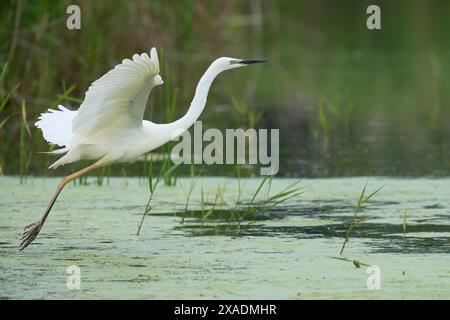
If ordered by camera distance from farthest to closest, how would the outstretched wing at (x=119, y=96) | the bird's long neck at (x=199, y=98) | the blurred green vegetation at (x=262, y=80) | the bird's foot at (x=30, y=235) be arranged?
the blurred green vegetation at (x=262, y=80) < the bird's long neck at (x=199, y=98) < the bird's foot at (x=30, y=235) < the outstretched wing at (x=119, y=96)

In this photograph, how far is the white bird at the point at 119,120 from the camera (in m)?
5.29

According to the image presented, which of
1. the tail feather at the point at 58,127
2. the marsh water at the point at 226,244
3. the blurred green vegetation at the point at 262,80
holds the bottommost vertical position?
the marsh water at the point at 226,244

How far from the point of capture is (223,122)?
34.2 ft

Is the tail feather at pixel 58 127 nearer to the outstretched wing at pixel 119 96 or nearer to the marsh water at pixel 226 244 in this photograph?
the outstretched wing at pixel 119 96

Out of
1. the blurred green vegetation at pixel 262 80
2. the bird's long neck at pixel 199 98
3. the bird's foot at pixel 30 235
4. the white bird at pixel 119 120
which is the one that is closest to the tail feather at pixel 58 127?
the white bird at pixel 119 120

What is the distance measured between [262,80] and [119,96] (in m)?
8.97

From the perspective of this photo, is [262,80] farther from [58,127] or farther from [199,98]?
[199,98]

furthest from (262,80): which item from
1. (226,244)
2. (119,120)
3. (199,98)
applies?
(226,244)

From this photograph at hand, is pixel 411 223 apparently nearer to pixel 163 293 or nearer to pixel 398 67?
pixel 163 293

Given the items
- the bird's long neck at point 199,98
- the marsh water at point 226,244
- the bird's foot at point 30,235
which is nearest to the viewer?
the marsh water at point 226,244

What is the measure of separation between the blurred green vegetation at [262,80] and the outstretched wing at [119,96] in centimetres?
73

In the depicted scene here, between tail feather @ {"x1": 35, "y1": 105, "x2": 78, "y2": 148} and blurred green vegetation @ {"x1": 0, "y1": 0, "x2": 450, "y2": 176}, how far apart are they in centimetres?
49
